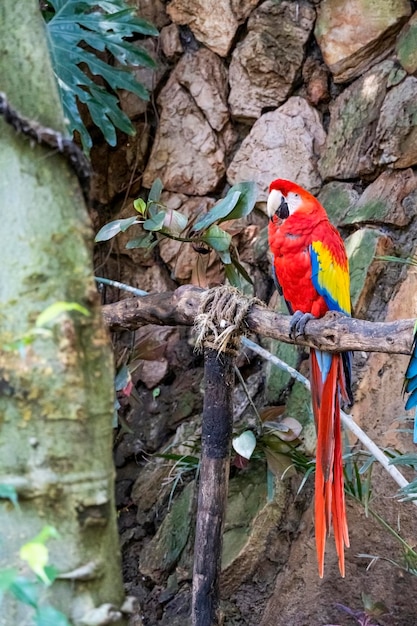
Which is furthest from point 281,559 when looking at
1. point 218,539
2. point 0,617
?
point 0,617

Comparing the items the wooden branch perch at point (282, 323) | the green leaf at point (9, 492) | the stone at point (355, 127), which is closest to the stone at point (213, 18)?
the stone at point (355, 127)

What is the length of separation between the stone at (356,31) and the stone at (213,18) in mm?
274

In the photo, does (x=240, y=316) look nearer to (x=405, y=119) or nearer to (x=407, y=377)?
(x=407, y=377)

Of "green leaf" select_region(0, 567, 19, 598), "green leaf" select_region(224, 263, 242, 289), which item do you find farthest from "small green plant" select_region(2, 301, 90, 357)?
"green leaf" select_region(224, 263, 242, 289)

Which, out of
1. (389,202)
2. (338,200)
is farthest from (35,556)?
(338,200)

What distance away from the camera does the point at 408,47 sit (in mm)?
2004

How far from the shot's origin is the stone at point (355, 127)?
2041 mm

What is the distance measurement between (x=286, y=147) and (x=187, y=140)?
0.35 meters

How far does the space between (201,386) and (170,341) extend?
207 mm

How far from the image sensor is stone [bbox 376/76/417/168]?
6.33 feet

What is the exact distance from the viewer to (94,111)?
176 cm

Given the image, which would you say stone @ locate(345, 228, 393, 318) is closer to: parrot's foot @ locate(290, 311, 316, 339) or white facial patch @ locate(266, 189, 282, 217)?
white facial patch @ locate(266, 189, 282, 217)

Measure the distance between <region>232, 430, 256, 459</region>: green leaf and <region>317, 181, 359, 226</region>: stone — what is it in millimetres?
746

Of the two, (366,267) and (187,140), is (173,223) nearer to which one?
(366,267)
